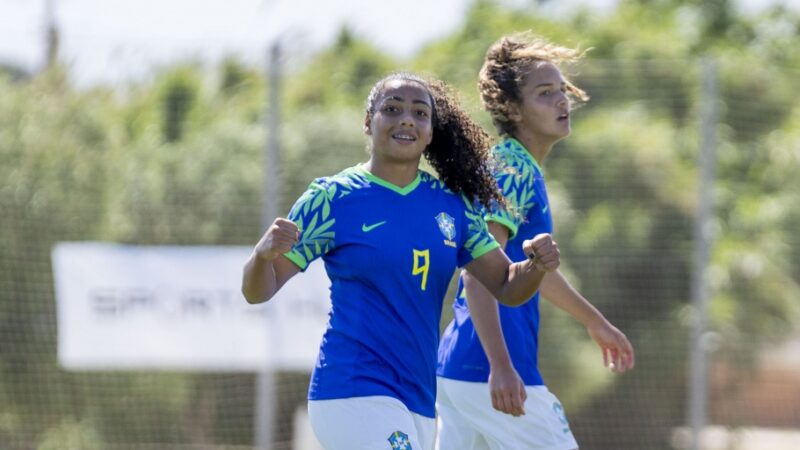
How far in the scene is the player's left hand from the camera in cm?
541

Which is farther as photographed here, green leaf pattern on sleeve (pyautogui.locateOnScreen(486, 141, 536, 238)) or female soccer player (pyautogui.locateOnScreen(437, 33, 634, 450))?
female soccer player (pyautogui.locateOnScreen(437, 33, 634, 450))

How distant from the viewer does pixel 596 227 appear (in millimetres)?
10664

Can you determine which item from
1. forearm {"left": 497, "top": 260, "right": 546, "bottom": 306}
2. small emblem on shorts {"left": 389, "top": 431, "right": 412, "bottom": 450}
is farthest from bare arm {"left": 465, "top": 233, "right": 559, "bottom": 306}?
small emblem on shorts {"left": 389, "top": 431, "right": 412, "bottom": 450}

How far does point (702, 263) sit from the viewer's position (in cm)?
1006

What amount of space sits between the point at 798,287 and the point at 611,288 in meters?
1.59

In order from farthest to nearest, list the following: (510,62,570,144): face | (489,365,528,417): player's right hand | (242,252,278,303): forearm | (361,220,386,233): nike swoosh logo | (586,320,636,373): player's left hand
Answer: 1. (510,62,570,144): face
2. (586,320,636,373): player's left hand
3. (489,365,528,417): player's right hand
4. (361,220,386,233): nike swoosh logo
5. (242,252,278,303): forearm

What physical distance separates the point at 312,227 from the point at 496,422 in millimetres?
1256

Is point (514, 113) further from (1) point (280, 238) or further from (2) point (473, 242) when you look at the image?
(1) point (280, 238)

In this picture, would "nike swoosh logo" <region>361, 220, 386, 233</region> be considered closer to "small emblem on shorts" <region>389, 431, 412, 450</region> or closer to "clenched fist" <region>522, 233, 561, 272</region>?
"clenched fist" <region>522, 233, 561, 272</region>

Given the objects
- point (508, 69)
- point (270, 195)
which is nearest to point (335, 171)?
point (270, 195)

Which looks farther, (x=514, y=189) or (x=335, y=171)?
(x=335, y=171)

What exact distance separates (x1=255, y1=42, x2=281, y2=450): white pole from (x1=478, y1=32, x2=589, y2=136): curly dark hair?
432 cm

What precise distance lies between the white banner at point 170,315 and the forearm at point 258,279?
18.1ft

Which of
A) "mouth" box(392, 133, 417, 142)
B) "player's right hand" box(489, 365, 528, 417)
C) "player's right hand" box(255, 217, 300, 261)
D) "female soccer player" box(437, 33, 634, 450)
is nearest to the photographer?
"player's right hand" box(255, 217, 300, 261)
